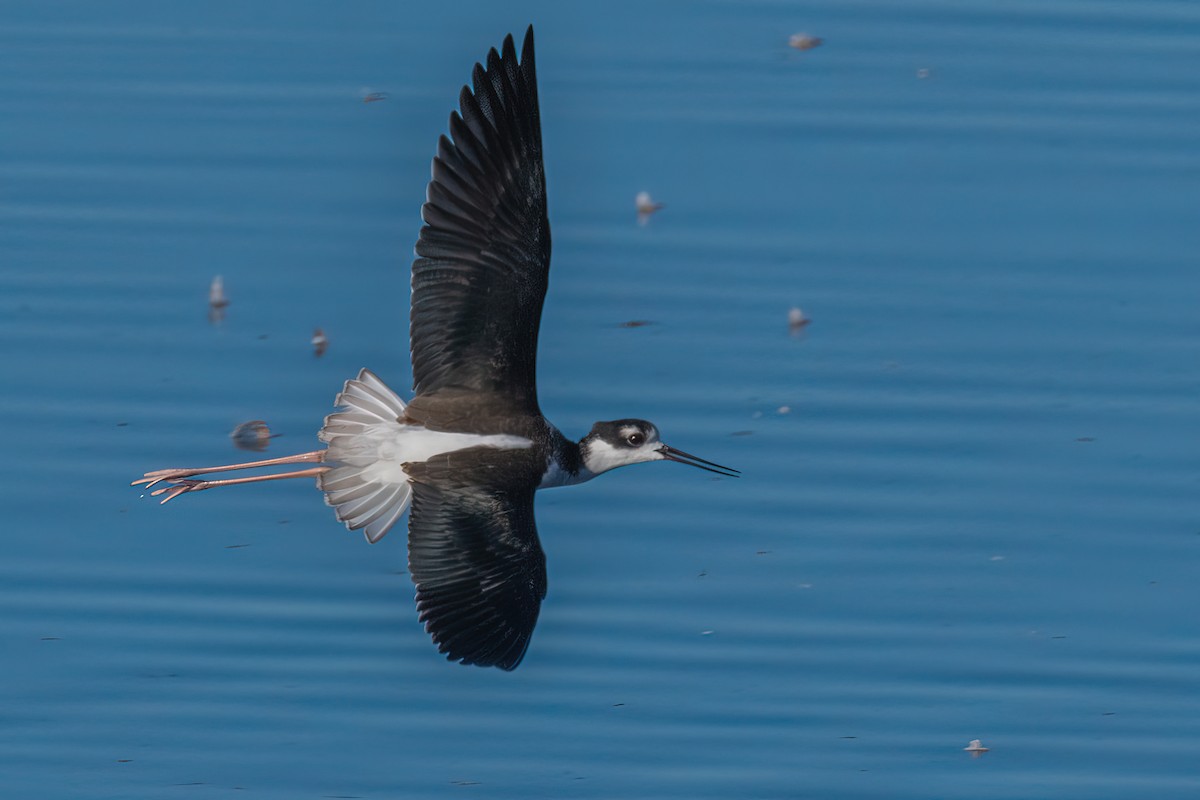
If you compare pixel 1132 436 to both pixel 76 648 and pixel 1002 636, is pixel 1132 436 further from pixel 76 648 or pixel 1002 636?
pixel 76 648

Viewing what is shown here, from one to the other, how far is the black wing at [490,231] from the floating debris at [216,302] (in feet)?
5.49

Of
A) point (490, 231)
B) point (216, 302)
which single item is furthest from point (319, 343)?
point (490, 231)

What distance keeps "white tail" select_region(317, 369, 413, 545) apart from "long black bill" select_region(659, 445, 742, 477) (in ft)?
2.52

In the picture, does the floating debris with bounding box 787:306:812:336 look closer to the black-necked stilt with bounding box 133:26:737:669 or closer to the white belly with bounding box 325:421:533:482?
the black-necked stilt with bounding box 133:26:737:669

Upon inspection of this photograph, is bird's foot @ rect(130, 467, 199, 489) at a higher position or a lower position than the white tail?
lower

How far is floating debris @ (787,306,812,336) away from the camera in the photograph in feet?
26.5

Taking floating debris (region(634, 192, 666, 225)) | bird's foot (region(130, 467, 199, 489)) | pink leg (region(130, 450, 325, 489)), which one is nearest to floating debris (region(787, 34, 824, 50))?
floating debris (region(634, 192, 666, 225))

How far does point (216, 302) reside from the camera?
318 inches

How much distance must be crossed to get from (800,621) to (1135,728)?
993 mm

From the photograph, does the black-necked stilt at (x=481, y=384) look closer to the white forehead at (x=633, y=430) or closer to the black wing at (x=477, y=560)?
the black wing at (x=477, y=560)

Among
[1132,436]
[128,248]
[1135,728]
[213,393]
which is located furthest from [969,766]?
[128,248]

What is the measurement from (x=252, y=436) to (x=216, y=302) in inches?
27.1

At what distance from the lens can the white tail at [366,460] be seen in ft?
21.9

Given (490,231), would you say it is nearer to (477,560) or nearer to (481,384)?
(481,384)
